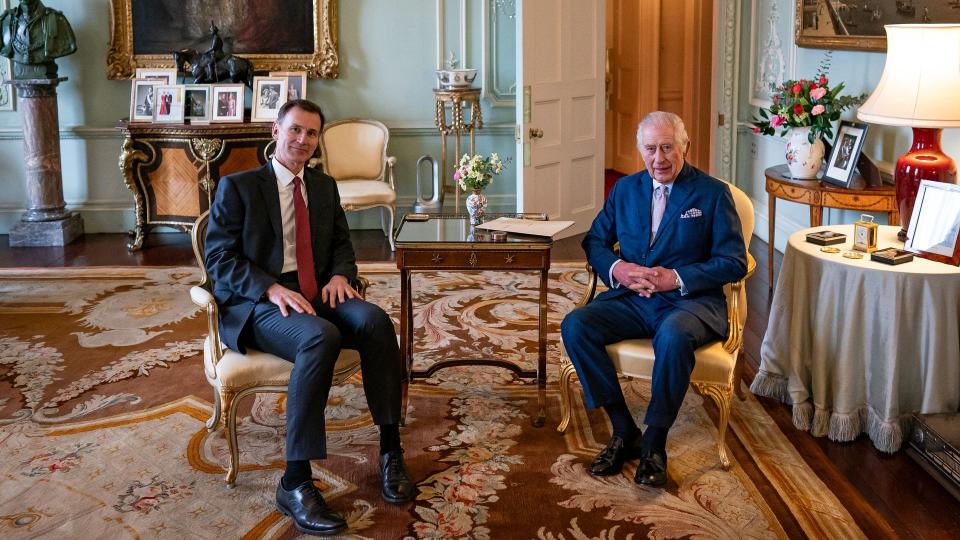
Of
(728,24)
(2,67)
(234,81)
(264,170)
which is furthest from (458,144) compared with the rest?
(264,170)

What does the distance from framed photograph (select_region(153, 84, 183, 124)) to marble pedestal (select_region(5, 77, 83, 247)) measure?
0.68 meters

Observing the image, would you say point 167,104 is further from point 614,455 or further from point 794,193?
point 614,455

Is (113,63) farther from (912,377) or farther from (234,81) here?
(912,377)

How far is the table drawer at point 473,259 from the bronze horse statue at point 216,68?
3630mm

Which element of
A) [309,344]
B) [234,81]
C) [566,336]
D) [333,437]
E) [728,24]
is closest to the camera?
[309,344]

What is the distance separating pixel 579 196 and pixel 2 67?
13.6ft

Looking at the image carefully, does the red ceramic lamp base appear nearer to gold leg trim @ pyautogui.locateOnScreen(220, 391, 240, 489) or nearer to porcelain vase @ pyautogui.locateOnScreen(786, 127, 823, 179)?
porcelain vase @ pyautogui.locateOnScreen(786, 127, 823, 179)

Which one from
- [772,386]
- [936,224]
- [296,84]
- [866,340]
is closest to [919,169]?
[936,224]

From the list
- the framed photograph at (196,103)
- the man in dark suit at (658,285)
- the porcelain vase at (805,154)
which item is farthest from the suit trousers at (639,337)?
the framed photograph at (196,103)

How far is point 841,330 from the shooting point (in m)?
3.66

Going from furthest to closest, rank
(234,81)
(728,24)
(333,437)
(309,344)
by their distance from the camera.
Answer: (728,24) → (234,81) → (333,437) → (309,344)

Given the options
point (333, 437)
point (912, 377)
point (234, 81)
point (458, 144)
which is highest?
point (234, 81)

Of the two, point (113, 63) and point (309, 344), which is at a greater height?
point (113, 63)

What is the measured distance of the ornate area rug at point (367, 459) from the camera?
3.13 metres
